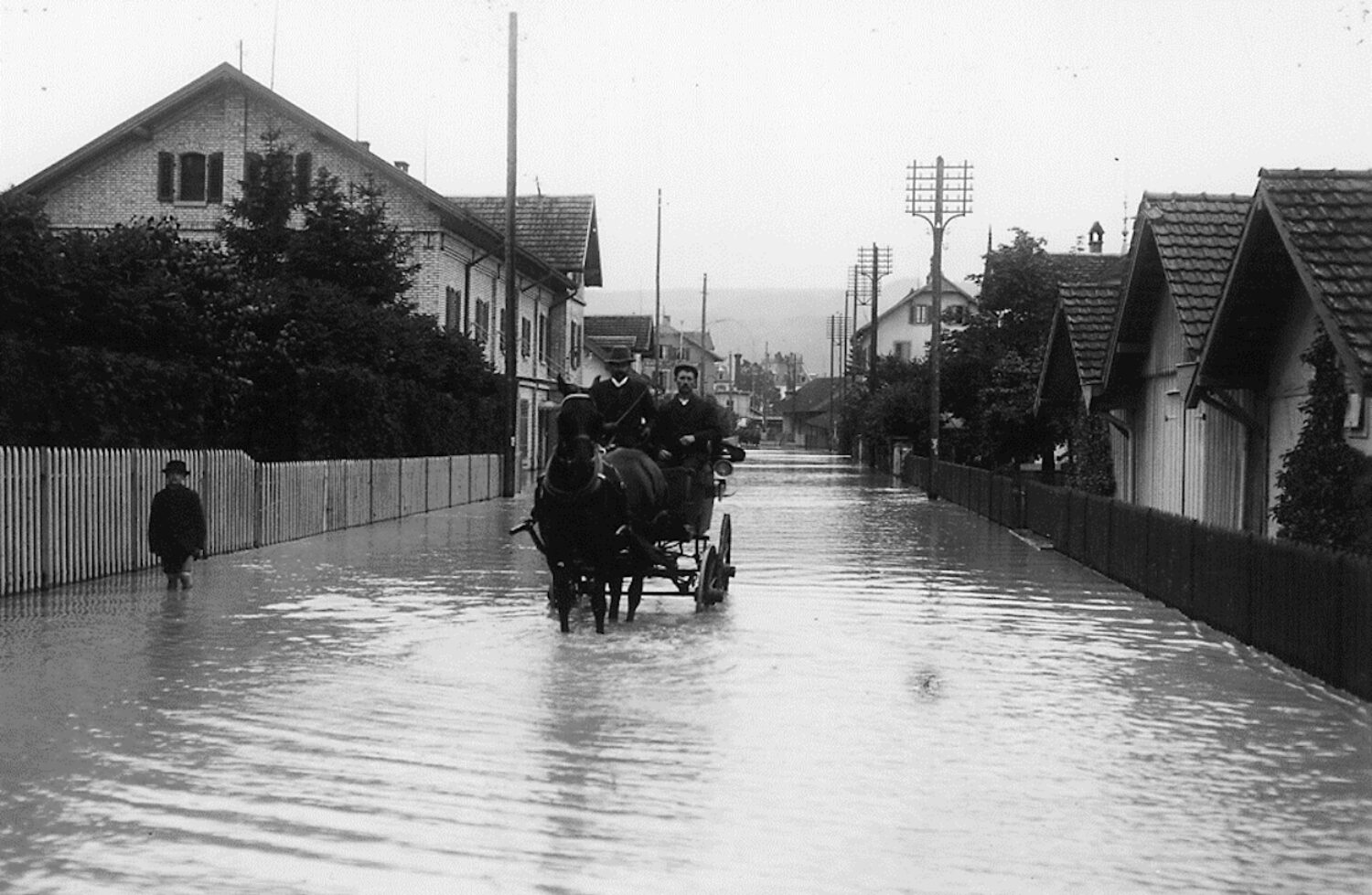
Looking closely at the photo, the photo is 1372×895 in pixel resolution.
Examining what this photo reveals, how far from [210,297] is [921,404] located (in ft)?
123

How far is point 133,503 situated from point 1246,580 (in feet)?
38.6

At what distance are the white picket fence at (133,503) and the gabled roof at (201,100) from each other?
1567 cm

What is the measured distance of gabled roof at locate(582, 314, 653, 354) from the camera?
334 ft

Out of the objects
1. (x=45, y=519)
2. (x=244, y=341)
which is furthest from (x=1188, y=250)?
(x=244, y=341)

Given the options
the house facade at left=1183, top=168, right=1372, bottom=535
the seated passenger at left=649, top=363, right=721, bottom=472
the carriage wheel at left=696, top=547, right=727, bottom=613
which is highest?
the house facade at left=1183, top=168, right=1372, bottom=535

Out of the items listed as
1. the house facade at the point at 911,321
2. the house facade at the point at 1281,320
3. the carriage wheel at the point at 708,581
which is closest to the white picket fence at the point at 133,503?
the carriage wheel at the point at 708,581

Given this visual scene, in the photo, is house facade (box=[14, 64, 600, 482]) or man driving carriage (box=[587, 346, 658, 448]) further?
house facade (box=[14, 64, 600, 482])

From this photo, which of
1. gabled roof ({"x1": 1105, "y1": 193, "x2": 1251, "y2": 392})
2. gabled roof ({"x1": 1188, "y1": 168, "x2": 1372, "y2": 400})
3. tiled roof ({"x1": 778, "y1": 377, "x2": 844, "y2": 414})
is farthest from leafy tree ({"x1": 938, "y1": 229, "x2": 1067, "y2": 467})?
tiled roof ({"x1": 778, "y1": 377, "x2": 844, "y2": 414})

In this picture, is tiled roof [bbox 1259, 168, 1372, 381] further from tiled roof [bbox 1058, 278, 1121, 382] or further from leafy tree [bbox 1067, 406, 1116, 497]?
leafy tree [bbox 1067, 406, 1116, 497]

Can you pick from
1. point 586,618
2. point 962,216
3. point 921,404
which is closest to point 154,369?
point 586,618

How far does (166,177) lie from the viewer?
46188 millimetres

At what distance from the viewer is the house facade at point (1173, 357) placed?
2205 cm

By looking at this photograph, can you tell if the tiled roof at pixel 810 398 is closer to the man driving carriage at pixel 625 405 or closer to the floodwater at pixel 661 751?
the man driving carriage at pixel 625 405

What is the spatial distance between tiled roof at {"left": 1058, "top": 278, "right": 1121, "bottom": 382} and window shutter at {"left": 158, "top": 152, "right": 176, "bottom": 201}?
25.4m
